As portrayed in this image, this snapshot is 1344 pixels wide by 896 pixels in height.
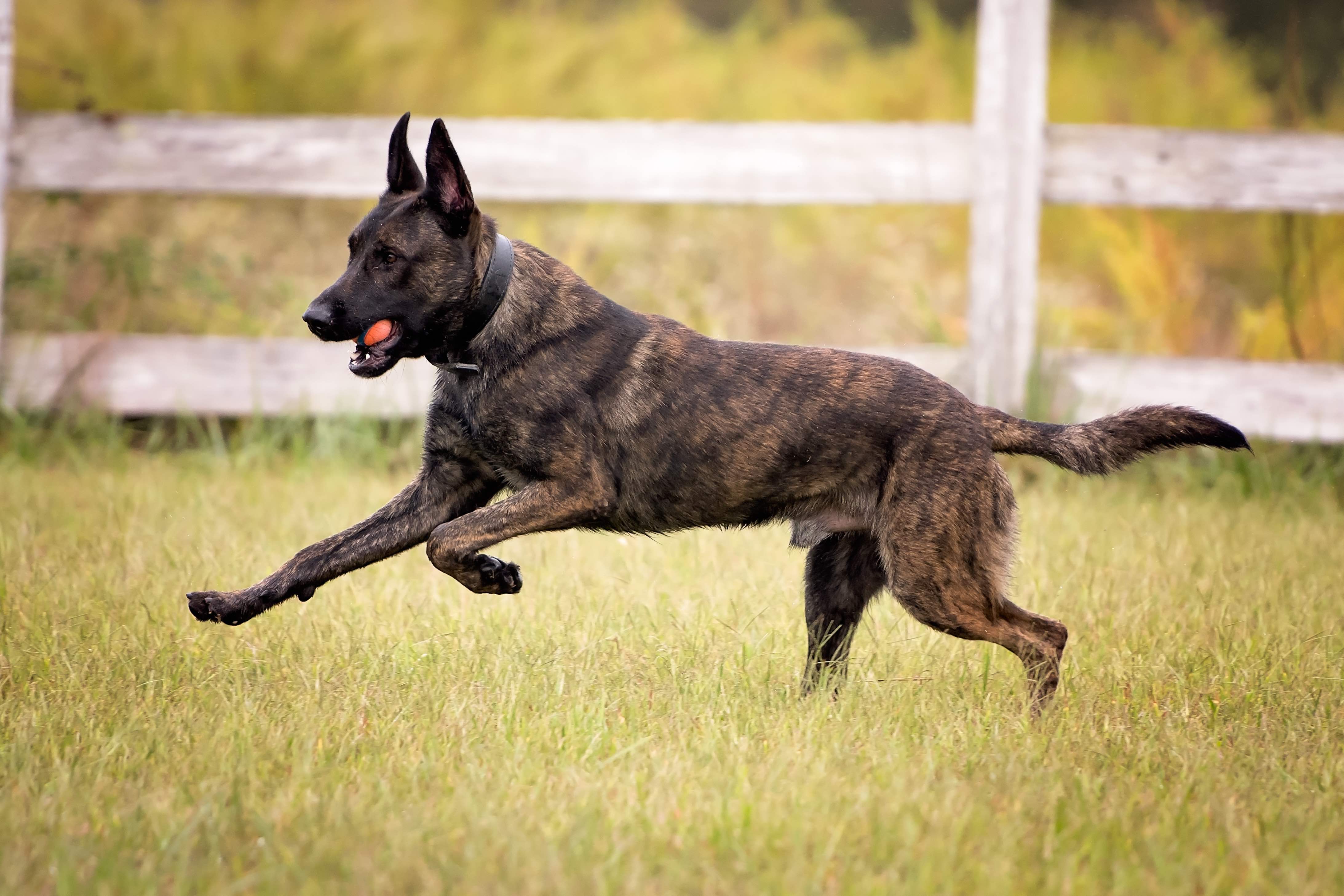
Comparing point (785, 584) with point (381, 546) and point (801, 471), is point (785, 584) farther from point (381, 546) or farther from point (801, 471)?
point (381, 546)

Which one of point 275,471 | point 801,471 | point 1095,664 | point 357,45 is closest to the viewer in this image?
point 801,471

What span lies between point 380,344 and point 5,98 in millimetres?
4257

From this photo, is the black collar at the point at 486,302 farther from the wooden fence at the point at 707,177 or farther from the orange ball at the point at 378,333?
the wooden fence at the point at 707,177

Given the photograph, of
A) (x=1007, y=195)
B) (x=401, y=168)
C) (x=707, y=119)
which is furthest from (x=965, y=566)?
(x=707, y=119)

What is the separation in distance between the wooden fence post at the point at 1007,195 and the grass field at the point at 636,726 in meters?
1.27

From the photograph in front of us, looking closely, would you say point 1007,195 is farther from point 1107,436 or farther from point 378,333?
point 378,333

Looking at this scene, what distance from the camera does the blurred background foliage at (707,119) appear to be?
7.54 meters

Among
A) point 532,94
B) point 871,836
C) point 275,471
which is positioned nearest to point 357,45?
point 532,94

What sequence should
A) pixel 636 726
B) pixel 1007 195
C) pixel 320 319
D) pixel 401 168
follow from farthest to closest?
1. pixel 1007 195
2. pixel 401 168
3. pixel 320 319
4. pixel 636 726

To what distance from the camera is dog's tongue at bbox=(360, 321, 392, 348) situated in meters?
3.48

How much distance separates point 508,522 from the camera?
3.40m

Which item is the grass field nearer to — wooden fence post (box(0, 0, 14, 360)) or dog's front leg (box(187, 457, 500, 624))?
dog's front leg (box(187, 457, 500, 624))

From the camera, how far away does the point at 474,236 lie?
3.55 metres

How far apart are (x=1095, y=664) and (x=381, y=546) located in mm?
2077
